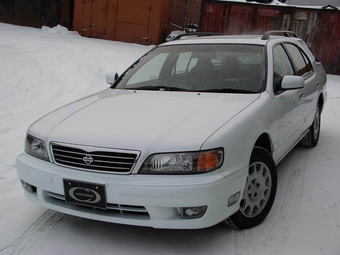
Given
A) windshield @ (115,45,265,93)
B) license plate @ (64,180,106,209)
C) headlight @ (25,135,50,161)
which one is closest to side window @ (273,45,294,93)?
windshield @ (115,45,265,93)

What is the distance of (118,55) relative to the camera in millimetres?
11336

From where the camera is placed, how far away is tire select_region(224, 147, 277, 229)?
2.94 meters

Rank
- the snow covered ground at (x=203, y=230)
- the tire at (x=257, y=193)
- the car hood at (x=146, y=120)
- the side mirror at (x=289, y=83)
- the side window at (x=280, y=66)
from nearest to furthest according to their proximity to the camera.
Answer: the car hood at (x=146, y=120), the snow covered ground at (x=203, y=230), the tire at (x=257, y=193), the side mirror at (x=289, y=83), the side window at (x=280, y=66)

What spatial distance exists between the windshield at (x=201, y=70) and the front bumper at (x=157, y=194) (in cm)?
107

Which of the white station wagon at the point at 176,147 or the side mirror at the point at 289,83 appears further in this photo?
the side mirror at the point at 289,83

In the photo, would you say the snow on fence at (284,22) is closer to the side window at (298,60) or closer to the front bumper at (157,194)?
the side window at (298,60)

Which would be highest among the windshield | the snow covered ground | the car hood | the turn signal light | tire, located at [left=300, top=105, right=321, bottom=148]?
the windshield

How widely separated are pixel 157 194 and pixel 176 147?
32cm

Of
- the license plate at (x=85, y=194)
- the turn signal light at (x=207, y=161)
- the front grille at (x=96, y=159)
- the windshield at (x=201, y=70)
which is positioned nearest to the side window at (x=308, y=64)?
the windshield at (x=201, y=70)

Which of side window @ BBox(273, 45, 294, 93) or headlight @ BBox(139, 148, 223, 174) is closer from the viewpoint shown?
headlight @ BBox(139, 148, 223, 174)

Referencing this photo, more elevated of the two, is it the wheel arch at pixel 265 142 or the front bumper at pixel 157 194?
the wheel arch at pixel 265 142

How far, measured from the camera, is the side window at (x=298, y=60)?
14.7ft

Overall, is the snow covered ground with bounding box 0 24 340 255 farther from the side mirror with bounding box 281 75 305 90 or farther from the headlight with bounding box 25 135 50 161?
the side mirror with bounding box 281 75 305 90

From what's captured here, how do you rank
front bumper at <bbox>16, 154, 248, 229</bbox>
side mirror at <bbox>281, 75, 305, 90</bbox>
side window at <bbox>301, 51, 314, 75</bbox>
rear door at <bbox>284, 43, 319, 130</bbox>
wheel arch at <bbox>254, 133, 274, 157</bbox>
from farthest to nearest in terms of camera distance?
side window at <bbox>301, 51, 314, 75</bbox>, rear door at <bbox>284, 43, 319, 130</bbox>, side mirror at <bbox>281, 75, 305, 90</bbox>, wheel arch at <bbox>254, 133, 274, 157</bbox>, front bumper at <bbox>16, 154, 248, 229</bbox>
